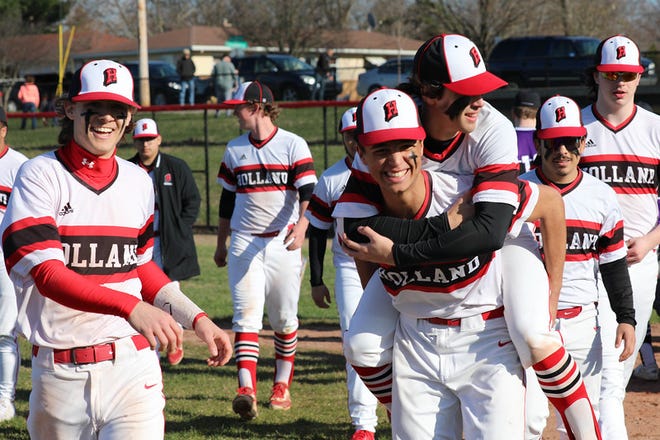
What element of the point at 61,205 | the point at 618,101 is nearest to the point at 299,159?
the point at 618,101

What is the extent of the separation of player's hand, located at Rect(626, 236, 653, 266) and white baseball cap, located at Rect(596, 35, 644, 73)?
1081 millimetres

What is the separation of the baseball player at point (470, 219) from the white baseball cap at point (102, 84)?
1.05 m

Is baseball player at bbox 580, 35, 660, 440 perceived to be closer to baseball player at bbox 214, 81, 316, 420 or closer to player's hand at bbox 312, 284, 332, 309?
player's hand at bbox 312, 284, 332, 309

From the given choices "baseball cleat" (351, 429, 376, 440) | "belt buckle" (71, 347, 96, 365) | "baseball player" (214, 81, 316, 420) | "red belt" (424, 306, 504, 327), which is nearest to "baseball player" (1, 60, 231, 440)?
"belt buckle" (71, 347, 96, 365)

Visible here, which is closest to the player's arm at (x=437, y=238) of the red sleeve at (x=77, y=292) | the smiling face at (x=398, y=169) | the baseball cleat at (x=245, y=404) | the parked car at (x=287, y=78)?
the smiling face at (x=398, y=169)

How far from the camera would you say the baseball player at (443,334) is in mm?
3934

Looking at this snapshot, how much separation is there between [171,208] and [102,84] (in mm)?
5249

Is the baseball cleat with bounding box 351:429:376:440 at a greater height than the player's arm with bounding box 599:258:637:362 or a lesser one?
lesser

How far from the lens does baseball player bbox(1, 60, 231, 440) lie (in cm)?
400

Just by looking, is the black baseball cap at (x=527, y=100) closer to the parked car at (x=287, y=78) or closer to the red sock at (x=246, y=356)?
the red sock at (x=246, y=356)

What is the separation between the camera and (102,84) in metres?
4.13

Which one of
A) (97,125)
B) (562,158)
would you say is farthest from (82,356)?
(562,158)

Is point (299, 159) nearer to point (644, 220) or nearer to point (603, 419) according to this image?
point (644, 220)

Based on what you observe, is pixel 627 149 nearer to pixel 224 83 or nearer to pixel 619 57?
pixel 619 57
